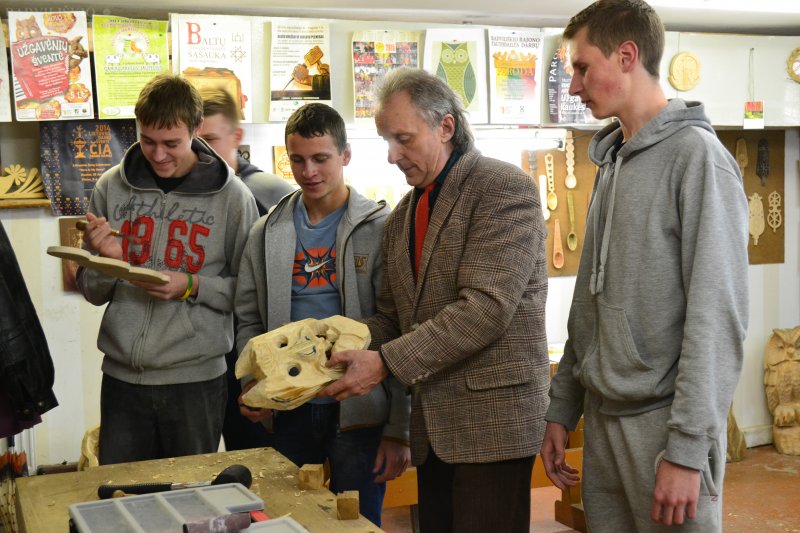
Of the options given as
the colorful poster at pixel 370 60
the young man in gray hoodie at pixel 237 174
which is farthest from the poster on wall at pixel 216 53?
the young man in gray hoodie at pixel 237 174

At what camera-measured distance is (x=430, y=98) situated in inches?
90.1

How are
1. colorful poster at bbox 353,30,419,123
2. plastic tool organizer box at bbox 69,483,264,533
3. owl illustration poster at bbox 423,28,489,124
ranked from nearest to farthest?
1. plastic tool organizer box at bbox 69,483,264,533
2. colorful poster at bbox 353,30,419,123
3. owl illustration poster at bbox 423,28,489,124

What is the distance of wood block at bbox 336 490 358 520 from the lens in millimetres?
1788

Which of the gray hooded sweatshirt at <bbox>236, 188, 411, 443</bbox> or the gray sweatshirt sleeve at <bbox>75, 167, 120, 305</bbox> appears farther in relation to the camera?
the gray sweatshirt sleeve at <bbox>75, 167, 120, 305</bbox>

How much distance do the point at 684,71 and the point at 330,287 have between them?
349cm

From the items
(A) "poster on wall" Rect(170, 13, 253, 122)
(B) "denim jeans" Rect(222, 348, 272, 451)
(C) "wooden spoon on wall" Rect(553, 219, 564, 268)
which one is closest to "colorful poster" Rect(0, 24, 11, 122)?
(A) "poster on wall" Rect(170, 13, 253, 122)

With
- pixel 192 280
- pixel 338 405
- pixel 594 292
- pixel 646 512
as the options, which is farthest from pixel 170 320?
pixel 646 512

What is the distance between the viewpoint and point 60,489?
2.07m

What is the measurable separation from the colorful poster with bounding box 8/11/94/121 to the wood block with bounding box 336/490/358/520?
309 centimetres

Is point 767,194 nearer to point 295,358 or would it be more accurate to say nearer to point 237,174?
point 237,174

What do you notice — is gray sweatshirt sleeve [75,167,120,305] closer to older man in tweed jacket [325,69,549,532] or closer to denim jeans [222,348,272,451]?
denim jeans [222,348,272,451]

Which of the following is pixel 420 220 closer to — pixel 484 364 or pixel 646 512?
pixel 484 364

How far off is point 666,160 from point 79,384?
363cm

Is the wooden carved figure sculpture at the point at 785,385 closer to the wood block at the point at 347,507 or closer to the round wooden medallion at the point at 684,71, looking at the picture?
the round wooden medallion at the point at 684,71
